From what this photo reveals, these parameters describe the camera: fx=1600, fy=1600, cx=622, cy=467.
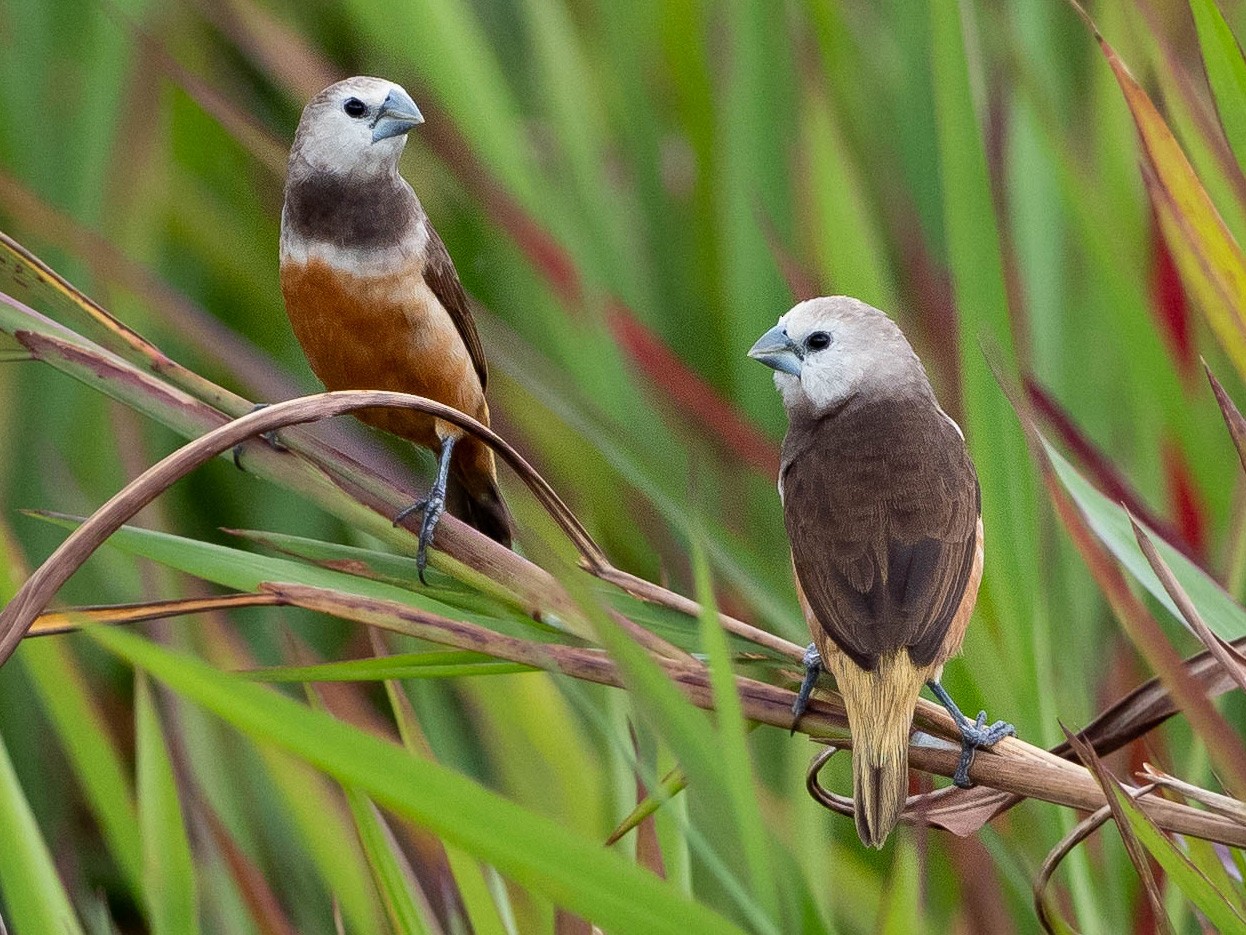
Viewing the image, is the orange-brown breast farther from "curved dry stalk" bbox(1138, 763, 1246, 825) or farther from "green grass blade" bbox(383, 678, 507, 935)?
"curved dry stalk" bbox(1138, 763, 1246, 825)

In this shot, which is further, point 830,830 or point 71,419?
point 71,419

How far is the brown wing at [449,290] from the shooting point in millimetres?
1863

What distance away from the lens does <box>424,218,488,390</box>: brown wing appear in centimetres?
186

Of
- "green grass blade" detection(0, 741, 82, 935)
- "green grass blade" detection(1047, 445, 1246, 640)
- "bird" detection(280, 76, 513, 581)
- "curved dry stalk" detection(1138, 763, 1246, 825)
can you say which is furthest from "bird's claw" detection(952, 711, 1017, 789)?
"green grass blade" detection(0, 741, 82, 935)

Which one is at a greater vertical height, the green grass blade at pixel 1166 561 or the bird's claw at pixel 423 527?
the bird's claw at pixel 423 527

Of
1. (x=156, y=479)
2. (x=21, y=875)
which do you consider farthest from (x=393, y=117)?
(x=21, y=875)

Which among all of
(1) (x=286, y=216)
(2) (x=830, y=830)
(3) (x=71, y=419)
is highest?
(1) (x=286, y=216)

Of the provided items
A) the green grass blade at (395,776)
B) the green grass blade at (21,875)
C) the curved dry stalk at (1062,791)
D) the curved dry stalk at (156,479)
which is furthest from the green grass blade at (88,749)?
the curved dry stalk at (1062,791)

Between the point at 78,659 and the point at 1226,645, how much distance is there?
1736 mm

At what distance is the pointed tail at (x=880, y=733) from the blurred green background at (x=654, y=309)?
7.7 inches

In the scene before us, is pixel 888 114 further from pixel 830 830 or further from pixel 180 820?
pixel 180 820

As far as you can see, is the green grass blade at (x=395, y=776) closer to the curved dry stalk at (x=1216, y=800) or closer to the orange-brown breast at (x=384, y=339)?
the curved dry stalk at (x=1216, y=800)

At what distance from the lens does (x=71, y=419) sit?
2.41 m

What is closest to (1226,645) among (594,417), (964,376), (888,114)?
(964,376)
